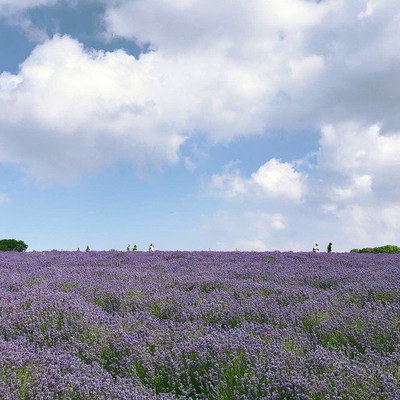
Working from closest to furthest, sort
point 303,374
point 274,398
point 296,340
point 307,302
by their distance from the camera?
point 274,398 → point 303,374 → point 296,340 → point 307,302

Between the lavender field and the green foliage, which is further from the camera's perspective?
the green foliage

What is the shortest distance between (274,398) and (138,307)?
8.64ft

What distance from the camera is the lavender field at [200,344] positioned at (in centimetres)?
245

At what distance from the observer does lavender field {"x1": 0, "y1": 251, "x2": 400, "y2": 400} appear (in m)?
2.45

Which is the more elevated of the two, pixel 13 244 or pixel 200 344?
pixel 13 244

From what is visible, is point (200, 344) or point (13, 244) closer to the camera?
point (200, 344)

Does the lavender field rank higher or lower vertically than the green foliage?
lower

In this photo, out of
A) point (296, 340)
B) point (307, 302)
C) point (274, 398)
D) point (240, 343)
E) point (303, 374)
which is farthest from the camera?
point (307, 302)

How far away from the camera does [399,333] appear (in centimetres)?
336

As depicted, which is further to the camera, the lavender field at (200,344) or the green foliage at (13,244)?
the green foliage at (13,244)

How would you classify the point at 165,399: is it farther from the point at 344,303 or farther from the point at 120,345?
the point at 344,303

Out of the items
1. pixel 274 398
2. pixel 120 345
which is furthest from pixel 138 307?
pixel 274 398

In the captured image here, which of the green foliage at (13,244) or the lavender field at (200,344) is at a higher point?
the green foliage at (13,244)

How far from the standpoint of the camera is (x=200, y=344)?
303 centimetres
